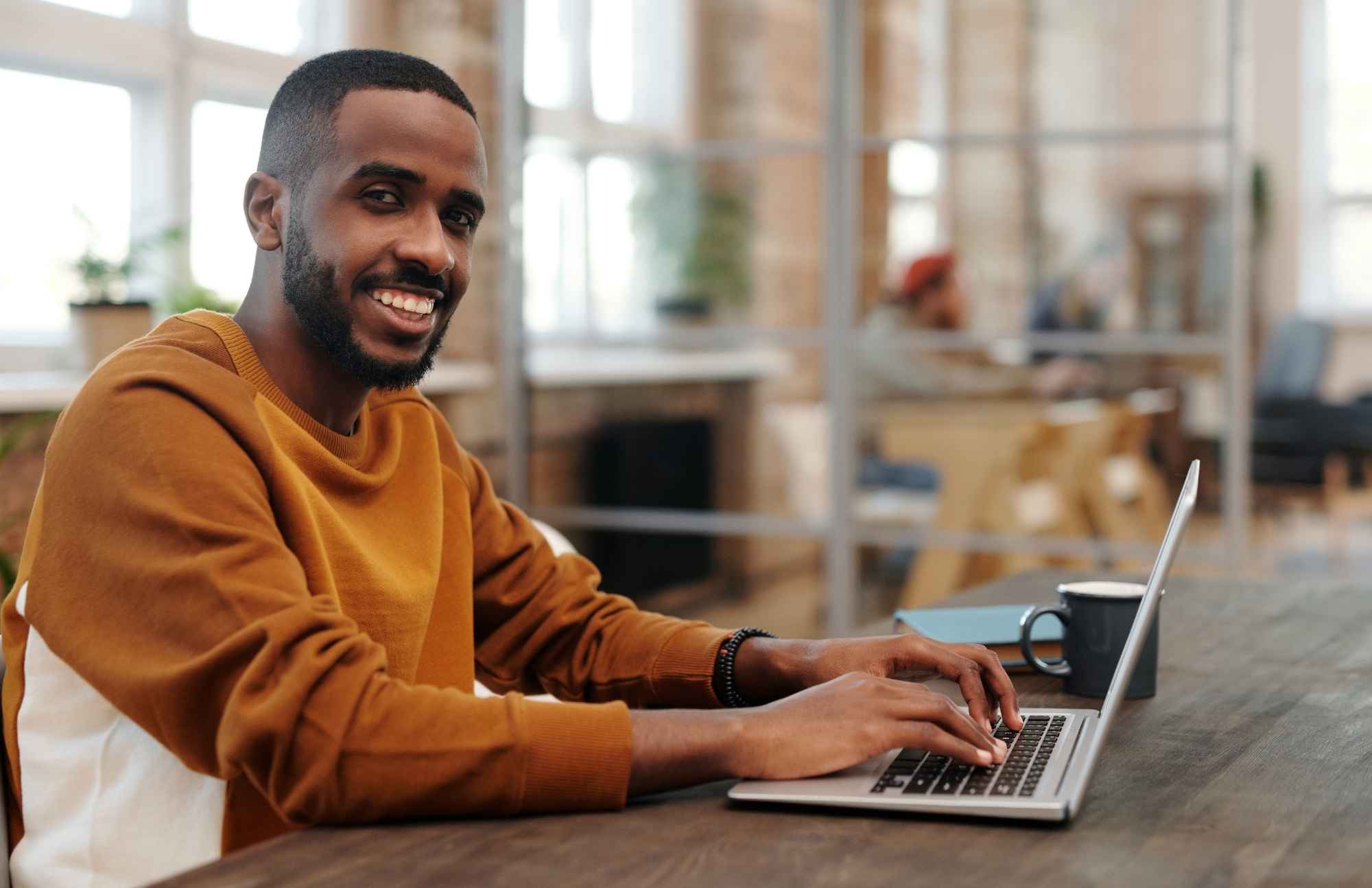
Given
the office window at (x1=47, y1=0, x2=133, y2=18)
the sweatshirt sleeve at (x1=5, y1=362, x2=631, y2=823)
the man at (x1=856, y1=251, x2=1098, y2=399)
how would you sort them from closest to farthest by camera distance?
the sweatshirt sleeve at (x1=5, y1=362, x2=631, y2=823) < the office window at (x1=47, y1=0, x2=133, y2=18) < the man at (x1=856, y1=251, x2=1098, y2=399)

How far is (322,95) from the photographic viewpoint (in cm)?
126

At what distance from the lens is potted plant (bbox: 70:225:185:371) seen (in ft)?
9.83

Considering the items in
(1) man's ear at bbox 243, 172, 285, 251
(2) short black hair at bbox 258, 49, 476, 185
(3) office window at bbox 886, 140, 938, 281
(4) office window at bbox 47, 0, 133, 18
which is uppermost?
(4) office window at bbox 47, 0, 133, 18

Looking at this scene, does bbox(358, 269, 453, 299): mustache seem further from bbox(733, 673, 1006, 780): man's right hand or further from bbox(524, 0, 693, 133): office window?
bbox(524, 0, 693, 133): office window

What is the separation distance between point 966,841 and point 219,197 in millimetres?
3001

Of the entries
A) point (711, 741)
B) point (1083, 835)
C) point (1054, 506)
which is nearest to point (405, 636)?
point (711, 741)

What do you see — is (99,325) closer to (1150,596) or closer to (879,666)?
(879,666)

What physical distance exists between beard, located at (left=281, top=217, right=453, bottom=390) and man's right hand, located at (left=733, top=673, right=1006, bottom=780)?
471 mm

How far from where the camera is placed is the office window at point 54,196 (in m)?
3.07

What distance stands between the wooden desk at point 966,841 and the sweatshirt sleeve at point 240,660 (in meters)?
0.03

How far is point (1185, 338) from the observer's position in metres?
3.68

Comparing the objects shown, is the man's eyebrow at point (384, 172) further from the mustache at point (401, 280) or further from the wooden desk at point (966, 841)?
the wooden desk at point (966, 841)

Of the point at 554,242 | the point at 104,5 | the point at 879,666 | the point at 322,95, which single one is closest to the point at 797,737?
the point at 879,666

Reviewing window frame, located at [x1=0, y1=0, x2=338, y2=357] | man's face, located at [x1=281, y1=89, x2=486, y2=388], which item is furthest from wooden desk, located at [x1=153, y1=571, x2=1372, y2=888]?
window frame, located at [x1=0, y1=0, x2=338, y2=357]
